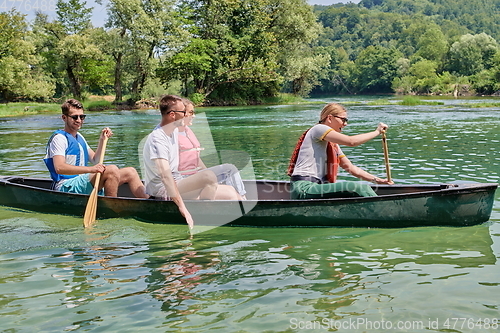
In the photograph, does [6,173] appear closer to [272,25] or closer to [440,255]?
[440,255]

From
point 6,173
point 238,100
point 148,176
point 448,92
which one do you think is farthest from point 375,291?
point 448,92

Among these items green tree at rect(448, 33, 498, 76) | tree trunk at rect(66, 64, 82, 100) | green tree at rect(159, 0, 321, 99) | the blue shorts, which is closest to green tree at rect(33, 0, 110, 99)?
tree trunk at rect(66, 64, 82, 100)

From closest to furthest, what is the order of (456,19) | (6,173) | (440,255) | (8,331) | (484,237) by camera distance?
1. (8,331)
2. (440,255)
3. (484,237)
4. (6,173)
5. (456,19)

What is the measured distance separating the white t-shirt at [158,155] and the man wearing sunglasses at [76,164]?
26.9 inches

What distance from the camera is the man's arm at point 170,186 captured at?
19.1 feet

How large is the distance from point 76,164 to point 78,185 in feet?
1.47

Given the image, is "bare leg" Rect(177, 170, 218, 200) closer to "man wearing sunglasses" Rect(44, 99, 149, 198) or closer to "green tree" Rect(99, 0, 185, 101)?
"man wearing sunglasses" Rect(44, 99, 149, 198)

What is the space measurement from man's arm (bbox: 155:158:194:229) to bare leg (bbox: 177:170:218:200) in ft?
0.66

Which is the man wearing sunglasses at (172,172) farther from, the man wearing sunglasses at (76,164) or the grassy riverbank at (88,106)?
the grassy riverbank at (88,106)

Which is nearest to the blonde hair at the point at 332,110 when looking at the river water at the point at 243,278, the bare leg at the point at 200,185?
the river water at the point at 243,278

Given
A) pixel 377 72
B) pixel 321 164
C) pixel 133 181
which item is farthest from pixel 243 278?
pixel 377 72

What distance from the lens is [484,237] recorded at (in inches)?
223

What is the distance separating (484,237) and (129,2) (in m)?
37.4

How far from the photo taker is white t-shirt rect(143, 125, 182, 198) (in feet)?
19.1
